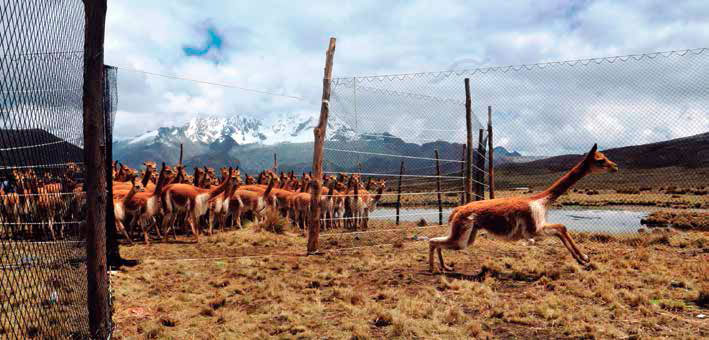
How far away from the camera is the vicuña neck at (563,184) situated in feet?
24.1

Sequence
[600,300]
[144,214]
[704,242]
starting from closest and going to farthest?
[600,300]
[704,242]
[144,214]

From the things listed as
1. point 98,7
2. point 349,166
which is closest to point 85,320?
point 98,7

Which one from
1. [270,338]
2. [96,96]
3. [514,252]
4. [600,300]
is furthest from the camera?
[514,252]

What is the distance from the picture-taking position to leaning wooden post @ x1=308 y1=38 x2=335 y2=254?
30.9 feet

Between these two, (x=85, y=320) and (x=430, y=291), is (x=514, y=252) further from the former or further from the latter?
(x=85, y=320)

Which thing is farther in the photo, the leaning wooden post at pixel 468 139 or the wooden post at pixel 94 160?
the leaning wooden post at pixel 468 139

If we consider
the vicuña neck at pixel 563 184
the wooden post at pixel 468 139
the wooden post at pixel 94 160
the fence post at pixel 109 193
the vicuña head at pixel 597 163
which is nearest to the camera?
the wooden post at pixel 94 160

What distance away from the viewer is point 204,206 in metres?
13.1

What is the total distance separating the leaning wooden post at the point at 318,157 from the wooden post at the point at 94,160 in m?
5.38

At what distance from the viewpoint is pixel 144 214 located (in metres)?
11.8

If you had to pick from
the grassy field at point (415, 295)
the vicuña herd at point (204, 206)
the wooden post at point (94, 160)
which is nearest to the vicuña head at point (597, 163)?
the vicuña herd at point (204, 206)

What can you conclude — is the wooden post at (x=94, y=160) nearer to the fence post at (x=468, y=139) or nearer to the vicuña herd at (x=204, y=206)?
the vicuña herd at (x=204, y=206)

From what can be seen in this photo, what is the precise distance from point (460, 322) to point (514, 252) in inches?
196

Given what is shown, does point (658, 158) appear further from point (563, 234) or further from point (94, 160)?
point (94, 160)
